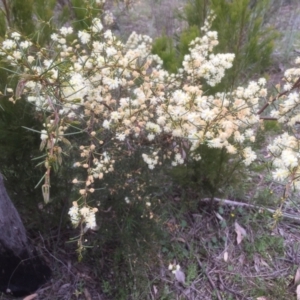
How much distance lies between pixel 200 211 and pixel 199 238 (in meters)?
0.23

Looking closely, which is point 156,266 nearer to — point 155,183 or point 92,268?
point 92,268

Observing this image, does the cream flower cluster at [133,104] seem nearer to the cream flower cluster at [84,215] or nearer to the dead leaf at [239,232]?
the cream flower cluster at [84,215]

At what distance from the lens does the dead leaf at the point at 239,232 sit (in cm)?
274

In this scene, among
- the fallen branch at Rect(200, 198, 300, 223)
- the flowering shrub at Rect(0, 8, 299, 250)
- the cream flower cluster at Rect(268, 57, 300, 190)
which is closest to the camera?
the cream flower cluster at Rect(268, 57, 300, 190)

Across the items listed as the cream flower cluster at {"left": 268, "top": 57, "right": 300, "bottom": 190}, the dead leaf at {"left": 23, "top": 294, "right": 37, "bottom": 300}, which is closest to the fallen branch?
the cream flower cluster at {"left": 268, "top": 57, "right": 300, "bottom": 190}

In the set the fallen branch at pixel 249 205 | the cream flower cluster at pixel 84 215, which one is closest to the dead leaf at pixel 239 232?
the fallen branch at pixel 249 205

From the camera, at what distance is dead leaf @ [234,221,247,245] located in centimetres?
274

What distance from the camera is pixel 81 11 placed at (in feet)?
8.15

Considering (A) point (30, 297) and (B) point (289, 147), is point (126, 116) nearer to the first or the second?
(B) point (289, 147)

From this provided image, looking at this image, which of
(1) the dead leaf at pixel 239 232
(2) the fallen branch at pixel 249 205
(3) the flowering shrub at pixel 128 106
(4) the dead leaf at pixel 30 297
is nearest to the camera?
(3) the flowering shrub at pixel 128 106

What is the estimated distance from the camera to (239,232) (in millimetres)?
2766

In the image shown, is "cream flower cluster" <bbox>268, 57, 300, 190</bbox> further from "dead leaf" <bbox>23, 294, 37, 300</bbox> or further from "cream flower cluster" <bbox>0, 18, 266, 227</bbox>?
"dead leaf" <bbox>23, 294, 37, 300</bbox>

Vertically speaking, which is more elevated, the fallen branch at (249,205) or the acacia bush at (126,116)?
the acacia bush at (126,116)

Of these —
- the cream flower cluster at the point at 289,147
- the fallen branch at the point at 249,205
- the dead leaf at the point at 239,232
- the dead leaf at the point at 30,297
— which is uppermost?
the cream flower cluster at the point at 289,147
